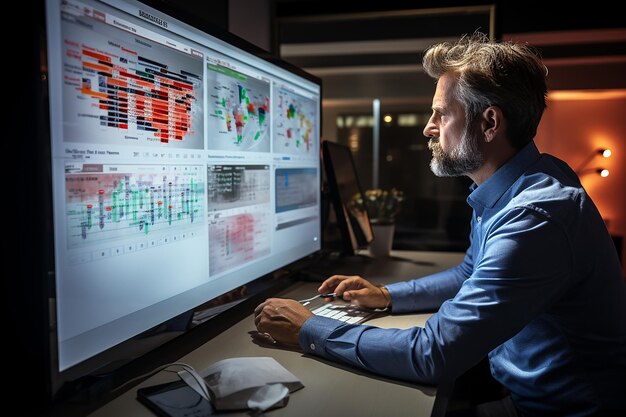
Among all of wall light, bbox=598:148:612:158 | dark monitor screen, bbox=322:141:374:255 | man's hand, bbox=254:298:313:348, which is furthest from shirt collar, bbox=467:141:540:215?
wall light, bbox=598:148:612:158

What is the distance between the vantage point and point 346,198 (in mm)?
1888

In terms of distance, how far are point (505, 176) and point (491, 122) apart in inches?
4.7

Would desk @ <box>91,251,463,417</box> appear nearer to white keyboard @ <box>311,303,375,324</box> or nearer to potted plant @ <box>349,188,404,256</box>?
white keyboard @ <box>311,303,375,324</box>

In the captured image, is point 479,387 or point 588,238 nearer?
point 588,238

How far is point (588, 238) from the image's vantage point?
3.10 ft

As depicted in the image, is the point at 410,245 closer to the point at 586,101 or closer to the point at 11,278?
the point at 11,278

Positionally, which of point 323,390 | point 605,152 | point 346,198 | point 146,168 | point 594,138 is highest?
point 594,138

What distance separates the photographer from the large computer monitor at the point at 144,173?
68 cm

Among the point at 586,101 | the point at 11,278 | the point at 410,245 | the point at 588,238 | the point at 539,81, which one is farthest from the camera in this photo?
the point at 586,101

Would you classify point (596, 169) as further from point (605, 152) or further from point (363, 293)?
point (363, 293)

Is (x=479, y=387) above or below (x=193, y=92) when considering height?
below

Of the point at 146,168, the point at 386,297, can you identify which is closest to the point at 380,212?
the point at 386,297

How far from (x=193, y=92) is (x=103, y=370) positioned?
517 mm

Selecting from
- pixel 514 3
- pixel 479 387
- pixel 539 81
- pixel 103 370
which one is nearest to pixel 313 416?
pixel 103 370
